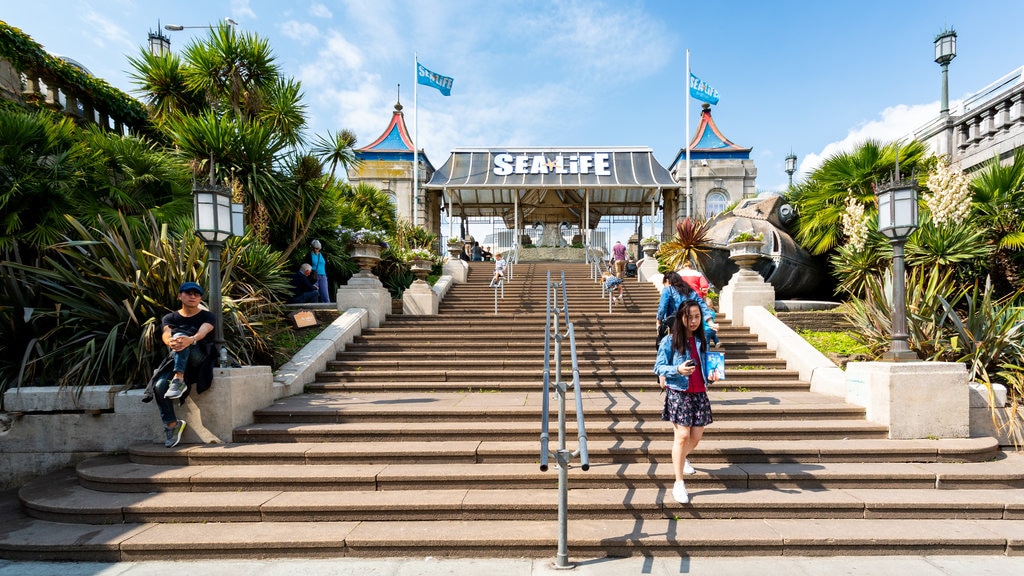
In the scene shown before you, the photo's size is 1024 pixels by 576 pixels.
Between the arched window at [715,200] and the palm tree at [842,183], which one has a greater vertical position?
the arched window at [715,200]

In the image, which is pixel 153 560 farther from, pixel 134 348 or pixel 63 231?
pixel 63 231

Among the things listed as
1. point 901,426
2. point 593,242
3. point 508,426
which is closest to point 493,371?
point 508,426

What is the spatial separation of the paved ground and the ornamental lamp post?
226cm

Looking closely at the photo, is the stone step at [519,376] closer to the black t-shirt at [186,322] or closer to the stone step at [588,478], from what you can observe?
the stone step at [588,478]

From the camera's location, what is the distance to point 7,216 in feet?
21.7

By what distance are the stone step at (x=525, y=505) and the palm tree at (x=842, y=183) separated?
776 centimetres

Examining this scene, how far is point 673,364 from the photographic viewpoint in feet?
13.2

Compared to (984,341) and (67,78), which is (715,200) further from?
(67,78)

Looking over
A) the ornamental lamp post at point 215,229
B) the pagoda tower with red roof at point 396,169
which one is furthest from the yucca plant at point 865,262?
the pagoda tower with red roof at point 396,169

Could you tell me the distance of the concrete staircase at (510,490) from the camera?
11.9 feet

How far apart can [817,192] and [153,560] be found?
13.3 metres

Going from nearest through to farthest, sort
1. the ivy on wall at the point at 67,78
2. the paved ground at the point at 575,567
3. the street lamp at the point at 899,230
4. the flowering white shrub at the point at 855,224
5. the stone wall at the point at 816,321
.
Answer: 1. the paved ground at the point at 575,567
2. the street lamp at the point at 899,230
3. the stone wall at the point at 816,321
4. the flowering white shrub at the point at 855,224
5. the ivy on wall at the point at 67,78

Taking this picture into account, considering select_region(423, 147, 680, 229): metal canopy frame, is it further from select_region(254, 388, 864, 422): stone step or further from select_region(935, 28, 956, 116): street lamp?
select_region(254, 388, 864, 422): stone step

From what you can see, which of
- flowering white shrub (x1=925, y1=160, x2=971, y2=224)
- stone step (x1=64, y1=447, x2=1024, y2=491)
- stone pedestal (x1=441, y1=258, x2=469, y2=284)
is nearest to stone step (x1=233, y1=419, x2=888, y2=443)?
stone step (x1=64, y1=447, x2=1024, y2=491)
